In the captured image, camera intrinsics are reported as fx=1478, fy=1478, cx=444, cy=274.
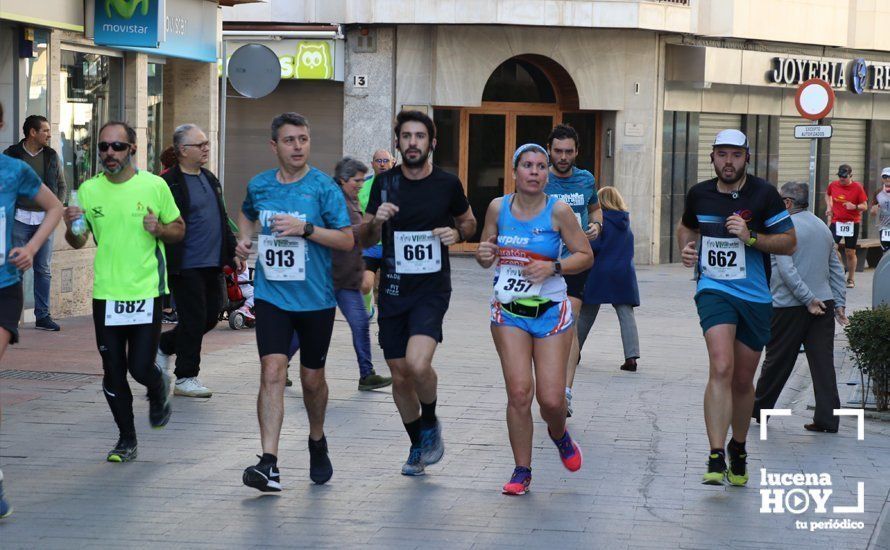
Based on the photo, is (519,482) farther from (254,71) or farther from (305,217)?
(254,71)

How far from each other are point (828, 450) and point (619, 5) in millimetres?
17191

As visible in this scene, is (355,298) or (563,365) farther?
(355,298)

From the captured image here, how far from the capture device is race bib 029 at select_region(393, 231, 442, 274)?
7.79 meters

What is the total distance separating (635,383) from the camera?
12.0 meters

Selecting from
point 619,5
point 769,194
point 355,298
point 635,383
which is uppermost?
point 619,5

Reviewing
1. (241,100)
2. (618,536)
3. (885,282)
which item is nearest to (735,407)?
(618,536)

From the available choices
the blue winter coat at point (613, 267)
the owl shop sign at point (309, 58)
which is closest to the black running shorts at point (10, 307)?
the blue winter coat at point (613, 267)

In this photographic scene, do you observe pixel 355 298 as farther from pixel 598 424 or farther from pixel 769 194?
pixel 769 194

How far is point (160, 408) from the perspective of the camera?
855 centimetres

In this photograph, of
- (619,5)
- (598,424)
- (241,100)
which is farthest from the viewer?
(241,100)

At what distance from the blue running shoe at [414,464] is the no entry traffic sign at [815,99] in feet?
36.2

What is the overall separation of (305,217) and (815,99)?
11.7 meters

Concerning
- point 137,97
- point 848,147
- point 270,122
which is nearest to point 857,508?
point 137,97

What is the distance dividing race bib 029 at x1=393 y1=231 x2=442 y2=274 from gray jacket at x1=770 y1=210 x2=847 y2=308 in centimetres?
283
